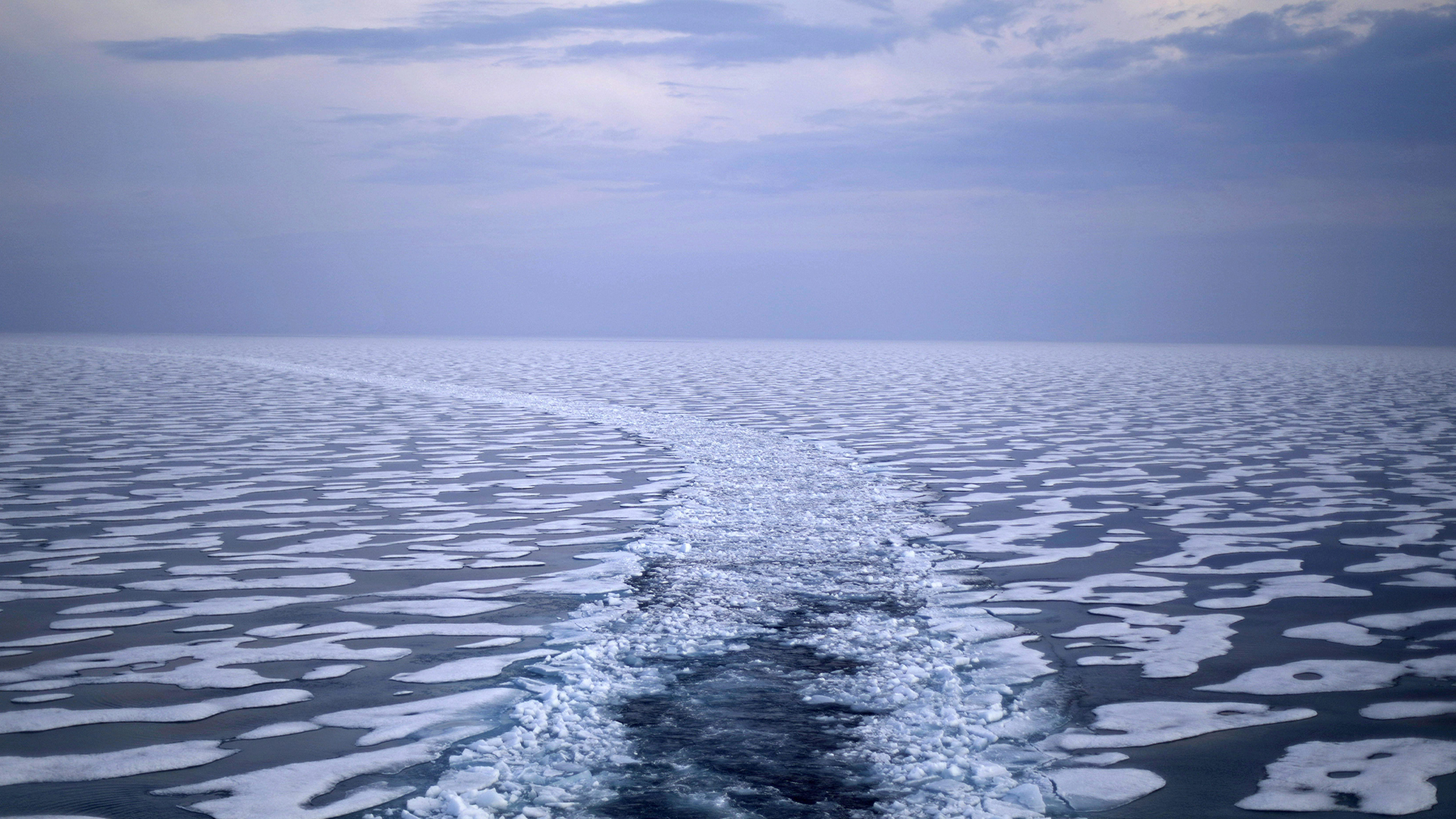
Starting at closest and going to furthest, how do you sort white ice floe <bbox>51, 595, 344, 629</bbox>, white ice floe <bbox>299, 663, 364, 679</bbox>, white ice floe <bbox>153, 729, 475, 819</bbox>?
white ice floe <bbox>153, 729, 475, 819</bbox>
white ice floe <bbox>299, 663, 364, 679</bbox>
white ice floe <bbox>51, 595, 344, 629</bbox>

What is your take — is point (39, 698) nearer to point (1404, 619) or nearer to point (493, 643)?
point (493, 643)

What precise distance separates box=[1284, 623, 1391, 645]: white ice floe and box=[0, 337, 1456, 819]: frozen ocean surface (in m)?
0.02

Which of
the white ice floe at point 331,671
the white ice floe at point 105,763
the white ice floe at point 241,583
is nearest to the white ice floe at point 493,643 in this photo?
the white ice floe at point 331,671

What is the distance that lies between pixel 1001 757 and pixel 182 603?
4.19 meters

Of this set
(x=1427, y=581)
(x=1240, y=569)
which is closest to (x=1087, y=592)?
(x=1240, y=569)

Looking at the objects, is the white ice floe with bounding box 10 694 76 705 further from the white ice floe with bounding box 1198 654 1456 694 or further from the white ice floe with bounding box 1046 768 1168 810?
the white ice floe with bounding box 1198 654 1456 694

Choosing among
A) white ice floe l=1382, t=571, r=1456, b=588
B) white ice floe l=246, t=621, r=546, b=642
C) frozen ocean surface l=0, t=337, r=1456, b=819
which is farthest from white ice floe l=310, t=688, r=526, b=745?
white ice floe l=1382, t=571, r=1456, b=588

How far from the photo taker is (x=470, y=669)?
4.50 metres

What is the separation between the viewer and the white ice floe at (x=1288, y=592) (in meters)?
5.75

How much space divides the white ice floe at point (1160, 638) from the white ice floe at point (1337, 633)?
0.29 meters

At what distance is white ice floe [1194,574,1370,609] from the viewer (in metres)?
5.75

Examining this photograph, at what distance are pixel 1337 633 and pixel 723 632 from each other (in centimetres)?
297

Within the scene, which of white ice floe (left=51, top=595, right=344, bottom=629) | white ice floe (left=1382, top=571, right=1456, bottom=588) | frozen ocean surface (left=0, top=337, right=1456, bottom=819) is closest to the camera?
frozen ocean surface (left=0, top=337, right=1456, bottom=819)

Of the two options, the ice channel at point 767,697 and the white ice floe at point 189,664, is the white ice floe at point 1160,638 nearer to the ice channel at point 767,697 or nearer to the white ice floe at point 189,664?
the ice channel at point 767,697
